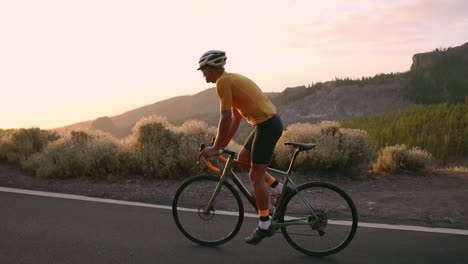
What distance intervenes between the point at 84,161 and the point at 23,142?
276cm

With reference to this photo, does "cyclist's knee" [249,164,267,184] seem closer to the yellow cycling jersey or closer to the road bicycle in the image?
the road bicycle

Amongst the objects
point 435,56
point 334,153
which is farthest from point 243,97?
point 435,56

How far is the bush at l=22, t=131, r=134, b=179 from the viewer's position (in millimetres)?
9828

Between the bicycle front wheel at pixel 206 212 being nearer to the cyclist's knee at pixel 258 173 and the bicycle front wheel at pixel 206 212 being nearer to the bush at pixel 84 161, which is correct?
the cyclist's knee at pixel 258 173

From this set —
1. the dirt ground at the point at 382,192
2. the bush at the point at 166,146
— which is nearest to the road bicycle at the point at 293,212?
the dirt ground at the point at 382,192

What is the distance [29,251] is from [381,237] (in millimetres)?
3951

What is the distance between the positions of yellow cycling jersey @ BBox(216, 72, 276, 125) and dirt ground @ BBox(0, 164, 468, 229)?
243cm

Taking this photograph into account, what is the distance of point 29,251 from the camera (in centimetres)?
514

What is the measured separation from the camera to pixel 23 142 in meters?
11.6

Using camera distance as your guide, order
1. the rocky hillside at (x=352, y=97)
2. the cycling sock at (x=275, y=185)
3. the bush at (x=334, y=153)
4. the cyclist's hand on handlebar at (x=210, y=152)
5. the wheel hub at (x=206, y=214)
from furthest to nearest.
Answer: the rocky hillside at (x=352, y=97), the bush at (x=334, y=153), the wheel hub at (x=206, y=214), the cycling sock at (x=275, y=185), the cyclist's hand on handlebar at (x=210, y=152)

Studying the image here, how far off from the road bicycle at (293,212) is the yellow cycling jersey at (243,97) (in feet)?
1.53

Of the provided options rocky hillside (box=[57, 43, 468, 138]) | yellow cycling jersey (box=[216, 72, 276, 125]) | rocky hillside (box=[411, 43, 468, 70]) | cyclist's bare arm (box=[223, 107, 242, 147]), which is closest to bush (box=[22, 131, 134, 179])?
cyclist's bare arm (box=[223, 107, 242, 147])

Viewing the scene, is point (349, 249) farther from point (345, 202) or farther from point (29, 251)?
point (29, 251)

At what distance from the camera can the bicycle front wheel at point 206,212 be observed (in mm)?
5398
